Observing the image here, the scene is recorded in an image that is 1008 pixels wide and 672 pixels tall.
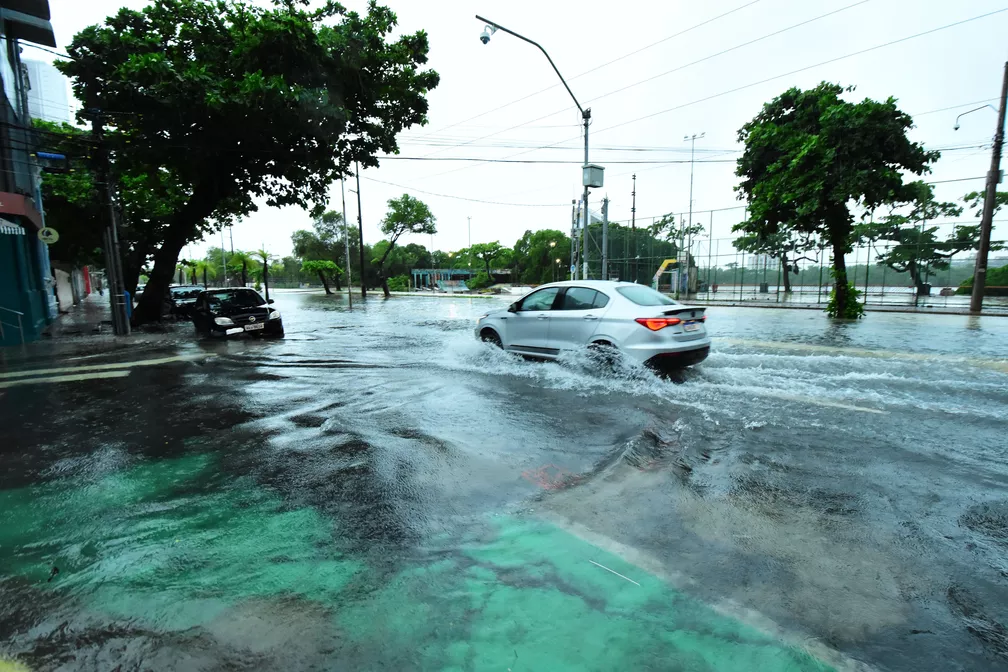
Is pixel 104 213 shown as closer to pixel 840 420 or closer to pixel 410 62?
pixel 410 62

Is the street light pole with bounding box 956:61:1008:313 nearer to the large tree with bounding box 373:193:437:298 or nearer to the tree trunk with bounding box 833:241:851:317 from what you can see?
the tree trunk with bounding box 833:241:851:317

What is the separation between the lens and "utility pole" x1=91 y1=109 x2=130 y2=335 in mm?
13945

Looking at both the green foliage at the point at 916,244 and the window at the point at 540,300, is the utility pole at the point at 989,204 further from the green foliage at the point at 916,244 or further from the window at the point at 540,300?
the window at the point at 540,300

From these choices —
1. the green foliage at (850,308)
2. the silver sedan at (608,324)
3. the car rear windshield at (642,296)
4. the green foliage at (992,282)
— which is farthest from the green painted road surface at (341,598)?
the green foliage at (992,282)

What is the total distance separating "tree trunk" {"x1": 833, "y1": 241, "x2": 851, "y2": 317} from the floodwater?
12544 millimetres

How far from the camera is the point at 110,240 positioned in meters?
14.9

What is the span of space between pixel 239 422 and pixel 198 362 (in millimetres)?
5585

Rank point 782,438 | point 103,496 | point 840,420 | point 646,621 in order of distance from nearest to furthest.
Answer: point 646,621
point 103,496
point 782,438
point 840,420

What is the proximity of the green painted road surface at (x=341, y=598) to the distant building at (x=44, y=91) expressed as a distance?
24.2 m

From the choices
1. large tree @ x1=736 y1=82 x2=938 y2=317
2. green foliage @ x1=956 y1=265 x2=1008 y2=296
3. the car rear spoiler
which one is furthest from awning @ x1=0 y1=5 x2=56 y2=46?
green foliage @ x1=956 y1=265 x2=1008 y2=296

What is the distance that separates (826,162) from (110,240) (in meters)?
21.9

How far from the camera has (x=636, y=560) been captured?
284cm

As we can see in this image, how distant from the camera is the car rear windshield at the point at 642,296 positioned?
754cm

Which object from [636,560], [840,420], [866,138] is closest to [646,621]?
[636,560]
